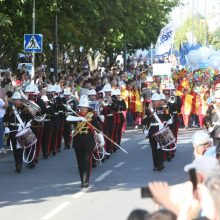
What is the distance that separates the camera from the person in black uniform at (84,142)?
Answer: 50.4 ft

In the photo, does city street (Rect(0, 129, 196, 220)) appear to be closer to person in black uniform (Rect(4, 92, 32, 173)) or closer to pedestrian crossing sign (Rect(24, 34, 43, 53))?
person in black uniform (Rect(4, 92, 32, 173))

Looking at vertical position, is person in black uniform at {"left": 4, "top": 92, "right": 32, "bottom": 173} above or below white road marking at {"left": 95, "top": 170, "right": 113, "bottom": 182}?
above

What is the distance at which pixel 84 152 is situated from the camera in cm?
1553

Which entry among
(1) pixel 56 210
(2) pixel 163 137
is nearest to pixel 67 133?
(2) pixel 163 137

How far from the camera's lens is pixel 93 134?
15.9 metres

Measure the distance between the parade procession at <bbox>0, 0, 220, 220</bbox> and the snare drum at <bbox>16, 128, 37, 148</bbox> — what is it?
0.02m

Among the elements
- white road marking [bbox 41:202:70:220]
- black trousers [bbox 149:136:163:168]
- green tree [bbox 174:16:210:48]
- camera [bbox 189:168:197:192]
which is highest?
green tree [bbox 174:16:210:48]

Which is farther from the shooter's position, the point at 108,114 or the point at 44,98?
the point at 108,114

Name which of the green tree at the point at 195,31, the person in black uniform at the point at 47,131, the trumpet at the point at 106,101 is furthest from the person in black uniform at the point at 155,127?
the green tree at the point at 195,31

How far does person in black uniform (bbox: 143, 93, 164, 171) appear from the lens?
58.4 feet

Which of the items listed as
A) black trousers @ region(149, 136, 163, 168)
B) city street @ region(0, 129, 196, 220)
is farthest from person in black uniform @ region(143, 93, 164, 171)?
city street @ region(0, 129, 196, 220)

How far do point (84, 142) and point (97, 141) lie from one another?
86.5 inches

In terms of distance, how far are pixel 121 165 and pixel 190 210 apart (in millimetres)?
14125

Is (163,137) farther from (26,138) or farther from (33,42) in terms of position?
(33,42)
